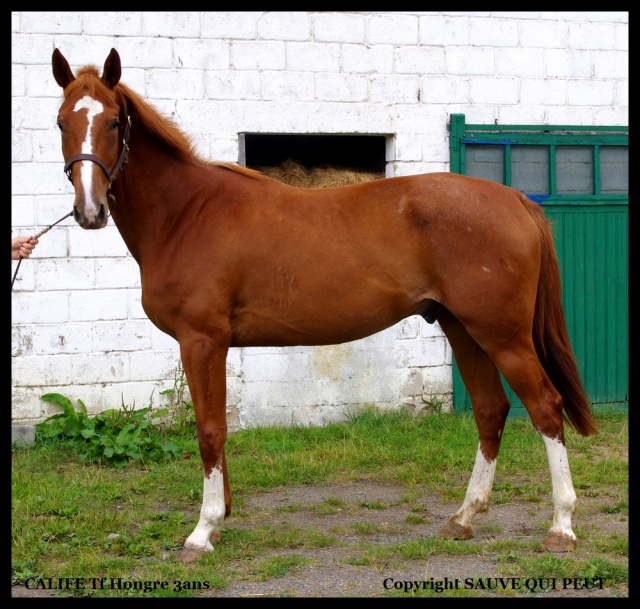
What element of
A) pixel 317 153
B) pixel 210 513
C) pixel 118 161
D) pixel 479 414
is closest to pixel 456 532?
pixel 479 414

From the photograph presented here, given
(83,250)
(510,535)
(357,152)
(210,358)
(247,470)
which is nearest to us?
(210,358)

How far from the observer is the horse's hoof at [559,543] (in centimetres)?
415

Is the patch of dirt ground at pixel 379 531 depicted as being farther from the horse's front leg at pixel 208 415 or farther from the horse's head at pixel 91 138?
the horse's head at pixel 91 138

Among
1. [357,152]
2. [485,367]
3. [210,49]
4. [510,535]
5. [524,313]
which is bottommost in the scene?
[510,535]

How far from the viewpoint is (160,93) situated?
6.47 metres

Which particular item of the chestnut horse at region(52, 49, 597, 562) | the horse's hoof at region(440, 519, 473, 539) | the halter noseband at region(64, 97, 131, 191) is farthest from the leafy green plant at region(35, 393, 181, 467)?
the halter noseband at region(64, 97, 131, 191)

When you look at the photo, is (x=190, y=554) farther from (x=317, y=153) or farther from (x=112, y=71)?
(x=317, y=153)

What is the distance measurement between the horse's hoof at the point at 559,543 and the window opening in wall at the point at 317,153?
13.2 feet

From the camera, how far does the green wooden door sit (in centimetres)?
709

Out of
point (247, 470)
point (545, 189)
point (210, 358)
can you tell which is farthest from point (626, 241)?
point (210, 358)

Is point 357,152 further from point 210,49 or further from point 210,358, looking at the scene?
point 210,358

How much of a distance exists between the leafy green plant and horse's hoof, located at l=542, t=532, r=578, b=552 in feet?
9.96

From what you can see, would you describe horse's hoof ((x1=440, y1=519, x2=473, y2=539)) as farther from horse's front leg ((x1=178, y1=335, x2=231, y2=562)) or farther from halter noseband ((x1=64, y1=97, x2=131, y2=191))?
halter noseband ((x1=64, y1=97, x2=131, y2=191))

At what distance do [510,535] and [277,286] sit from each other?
2.01 metres
